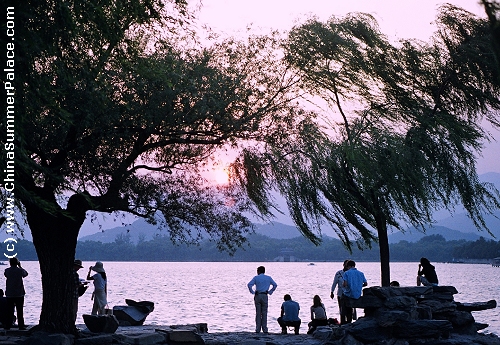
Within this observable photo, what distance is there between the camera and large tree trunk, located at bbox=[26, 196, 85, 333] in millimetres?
17094

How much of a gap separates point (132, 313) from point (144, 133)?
749 cm

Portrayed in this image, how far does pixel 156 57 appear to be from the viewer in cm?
1736

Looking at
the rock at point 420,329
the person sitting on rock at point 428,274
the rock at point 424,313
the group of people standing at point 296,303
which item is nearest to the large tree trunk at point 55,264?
the group of people standing at point 296,303

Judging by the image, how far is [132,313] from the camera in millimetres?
22375

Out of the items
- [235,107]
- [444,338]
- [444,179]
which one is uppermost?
[235,107]

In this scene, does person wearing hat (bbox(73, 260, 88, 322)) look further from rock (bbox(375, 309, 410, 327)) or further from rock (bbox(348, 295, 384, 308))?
rock (bbox(375, 309, 410, 327))

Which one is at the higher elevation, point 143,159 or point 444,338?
point 143,159

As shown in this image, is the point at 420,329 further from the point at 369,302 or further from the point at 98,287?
the point at 98,287

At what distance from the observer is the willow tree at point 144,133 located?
15773 mm

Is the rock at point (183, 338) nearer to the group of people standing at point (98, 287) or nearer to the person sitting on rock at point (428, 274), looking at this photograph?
the group of people standing at point (98, 287)

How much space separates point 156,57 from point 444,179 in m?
8.98

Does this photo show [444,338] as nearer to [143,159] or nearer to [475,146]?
[475,146]

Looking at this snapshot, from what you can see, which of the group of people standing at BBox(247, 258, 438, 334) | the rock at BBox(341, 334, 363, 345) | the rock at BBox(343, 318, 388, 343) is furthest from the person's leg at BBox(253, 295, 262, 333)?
the rock at BBox(341, 334, 363, 345)

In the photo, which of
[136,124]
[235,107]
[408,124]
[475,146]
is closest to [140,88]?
[136,124]
